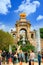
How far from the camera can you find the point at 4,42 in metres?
49.4

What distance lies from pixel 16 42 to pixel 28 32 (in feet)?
17.3

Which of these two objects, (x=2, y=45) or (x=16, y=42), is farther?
(x=16, y=42)

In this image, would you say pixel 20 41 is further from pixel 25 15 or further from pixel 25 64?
pixel 25 64

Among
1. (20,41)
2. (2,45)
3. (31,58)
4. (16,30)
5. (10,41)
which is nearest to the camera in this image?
(31,58)

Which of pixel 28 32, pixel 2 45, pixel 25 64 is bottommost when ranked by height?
pixel 25 64

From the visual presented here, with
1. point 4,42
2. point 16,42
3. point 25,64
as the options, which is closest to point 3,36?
point 4,42

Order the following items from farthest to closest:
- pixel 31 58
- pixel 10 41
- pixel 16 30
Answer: pixel 16 30 → pixel 10 41 → pixel 31 58

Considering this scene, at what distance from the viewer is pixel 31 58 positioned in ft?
53.0

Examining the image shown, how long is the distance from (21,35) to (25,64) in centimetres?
4641

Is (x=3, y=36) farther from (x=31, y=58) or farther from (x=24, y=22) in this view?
(x=31, y=58)

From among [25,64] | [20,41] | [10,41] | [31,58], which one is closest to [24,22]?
[20,41]

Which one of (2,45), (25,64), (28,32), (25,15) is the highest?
(25,15)

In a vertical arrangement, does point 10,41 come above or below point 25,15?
below

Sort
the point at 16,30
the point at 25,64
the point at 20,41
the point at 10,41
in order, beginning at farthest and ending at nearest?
the point at 16,30 < the point at 20,41 < the point at 10,41 < the point at 25,64
